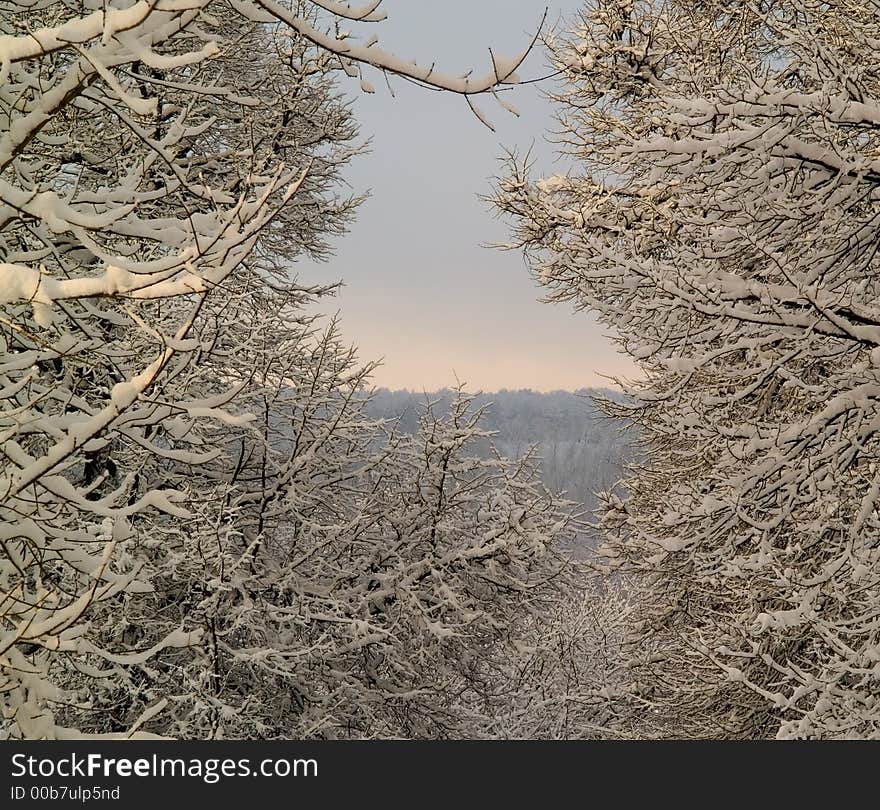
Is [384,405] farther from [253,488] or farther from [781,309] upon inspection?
[781,309]

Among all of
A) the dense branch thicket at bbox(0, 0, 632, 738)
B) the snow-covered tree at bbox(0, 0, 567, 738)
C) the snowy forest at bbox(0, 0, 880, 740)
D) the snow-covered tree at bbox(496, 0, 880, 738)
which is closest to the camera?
the snowy forest at bbox(0, 0, 880, 740)

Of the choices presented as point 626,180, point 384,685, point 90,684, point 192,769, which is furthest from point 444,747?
point 626,180

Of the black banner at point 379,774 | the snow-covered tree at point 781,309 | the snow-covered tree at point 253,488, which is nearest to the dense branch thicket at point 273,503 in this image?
the snow-covered tree at point 253,488

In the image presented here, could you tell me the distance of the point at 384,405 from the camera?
1010cm

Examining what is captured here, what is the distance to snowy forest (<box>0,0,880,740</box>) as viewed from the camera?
316 centimetres

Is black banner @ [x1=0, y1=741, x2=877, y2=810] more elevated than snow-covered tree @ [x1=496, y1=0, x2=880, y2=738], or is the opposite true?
snow-covered tree @ [x1=496, y1=0, x2=880, y2=738]

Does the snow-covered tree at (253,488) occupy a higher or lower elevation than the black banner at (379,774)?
higher

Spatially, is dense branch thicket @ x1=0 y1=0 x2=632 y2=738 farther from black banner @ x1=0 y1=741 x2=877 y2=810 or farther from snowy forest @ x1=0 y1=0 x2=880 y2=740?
black banner @ x1=0 y1=741 x2=877 y2=810

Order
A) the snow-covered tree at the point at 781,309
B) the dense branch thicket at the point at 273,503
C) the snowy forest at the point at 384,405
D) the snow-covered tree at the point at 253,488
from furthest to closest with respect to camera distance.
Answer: the dense branch thicket at the point at 273,503, the snow-covered tree at the point at 253,488, the snow-covered tree at the point at 781,309, the snowy forest at the point at 384,405

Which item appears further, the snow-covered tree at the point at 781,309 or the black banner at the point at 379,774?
the snow-covered tree at the point at 781,309

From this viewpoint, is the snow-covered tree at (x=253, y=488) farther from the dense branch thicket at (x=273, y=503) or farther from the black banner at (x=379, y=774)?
the black banner at (x=379, y=774)

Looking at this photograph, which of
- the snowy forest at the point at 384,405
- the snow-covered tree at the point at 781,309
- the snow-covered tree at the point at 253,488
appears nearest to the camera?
the snowy forest at the point at 384,405

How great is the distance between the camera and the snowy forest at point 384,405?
3164 mm

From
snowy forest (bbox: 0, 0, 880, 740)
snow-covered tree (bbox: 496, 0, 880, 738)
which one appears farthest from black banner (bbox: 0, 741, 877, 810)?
snow-covered tree (bbox: 496, 0, 880, 738)
